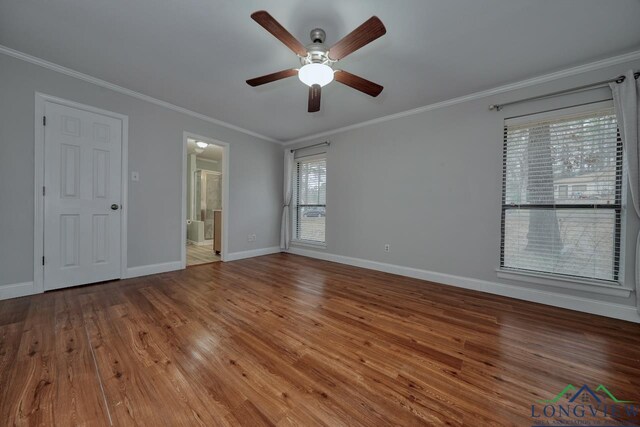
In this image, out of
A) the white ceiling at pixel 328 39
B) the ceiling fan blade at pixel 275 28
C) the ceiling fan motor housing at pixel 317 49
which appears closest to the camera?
the ceiling fan blade at pixel 275 28

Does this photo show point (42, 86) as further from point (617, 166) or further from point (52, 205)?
point (617, 166)

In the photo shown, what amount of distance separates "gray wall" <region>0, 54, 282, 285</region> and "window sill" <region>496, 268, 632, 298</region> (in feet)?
13.5

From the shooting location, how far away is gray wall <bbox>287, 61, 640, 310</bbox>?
280 centimetres

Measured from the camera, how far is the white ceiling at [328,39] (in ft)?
5.72

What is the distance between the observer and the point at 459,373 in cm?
141

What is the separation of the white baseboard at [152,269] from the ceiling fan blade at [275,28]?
341 cm

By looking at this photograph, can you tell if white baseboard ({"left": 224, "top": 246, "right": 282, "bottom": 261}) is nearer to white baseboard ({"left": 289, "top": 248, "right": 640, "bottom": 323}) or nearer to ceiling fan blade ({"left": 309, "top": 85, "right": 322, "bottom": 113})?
white baseboard ({"left": 289, "top": 248, "right": 640, "bottom": 323})

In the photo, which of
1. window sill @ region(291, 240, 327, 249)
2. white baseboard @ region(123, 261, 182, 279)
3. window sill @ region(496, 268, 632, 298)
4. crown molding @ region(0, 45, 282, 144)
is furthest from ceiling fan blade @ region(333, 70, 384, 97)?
white baseboard @ region(123, 261, 182, 279)

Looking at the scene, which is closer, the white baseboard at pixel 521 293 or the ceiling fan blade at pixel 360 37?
the ceiling fan blade at pixel 360 37

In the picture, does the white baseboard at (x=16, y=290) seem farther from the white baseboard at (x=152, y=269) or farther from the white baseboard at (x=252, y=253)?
the white baseboard at (x=252, y=253)

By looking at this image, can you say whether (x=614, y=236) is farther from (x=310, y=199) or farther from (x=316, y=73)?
(x=310, y=199)

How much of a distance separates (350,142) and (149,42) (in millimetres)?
2969

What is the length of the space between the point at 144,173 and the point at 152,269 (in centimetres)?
139

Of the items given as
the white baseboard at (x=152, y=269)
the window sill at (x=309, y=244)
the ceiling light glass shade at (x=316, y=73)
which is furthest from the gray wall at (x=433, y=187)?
the white baseboard at (x=152, y=269)
